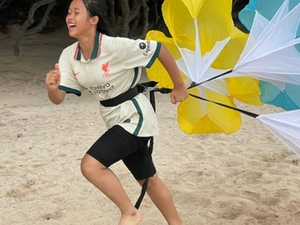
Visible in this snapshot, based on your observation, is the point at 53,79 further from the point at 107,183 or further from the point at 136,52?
the point at 107,183

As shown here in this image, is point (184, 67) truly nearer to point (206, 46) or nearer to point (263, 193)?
point (206, 46)

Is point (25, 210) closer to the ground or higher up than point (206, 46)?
closer to the ground

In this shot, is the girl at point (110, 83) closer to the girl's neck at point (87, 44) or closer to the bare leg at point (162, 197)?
the girl's neck at point (87, 44)

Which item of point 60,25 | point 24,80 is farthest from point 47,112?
point 60,25

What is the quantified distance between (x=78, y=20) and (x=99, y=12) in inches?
4.7

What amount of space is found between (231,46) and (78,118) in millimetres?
2845

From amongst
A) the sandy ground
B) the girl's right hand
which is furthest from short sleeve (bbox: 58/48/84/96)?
the sandy ground

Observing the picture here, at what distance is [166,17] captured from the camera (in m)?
2.91

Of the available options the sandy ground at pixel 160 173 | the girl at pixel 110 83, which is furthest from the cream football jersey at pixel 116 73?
the sandy ground at pixel 160 173

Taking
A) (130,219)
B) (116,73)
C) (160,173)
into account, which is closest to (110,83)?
(116,73)

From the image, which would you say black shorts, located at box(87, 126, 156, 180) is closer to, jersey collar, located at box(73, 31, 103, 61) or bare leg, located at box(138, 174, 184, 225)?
bare leg, located at box(138, 174, 184, 225)

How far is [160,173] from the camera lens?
3936 mm

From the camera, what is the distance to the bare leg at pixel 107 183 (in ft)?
7.58

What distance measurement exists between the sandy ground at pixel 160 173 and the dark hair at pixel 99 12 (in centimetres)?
122
